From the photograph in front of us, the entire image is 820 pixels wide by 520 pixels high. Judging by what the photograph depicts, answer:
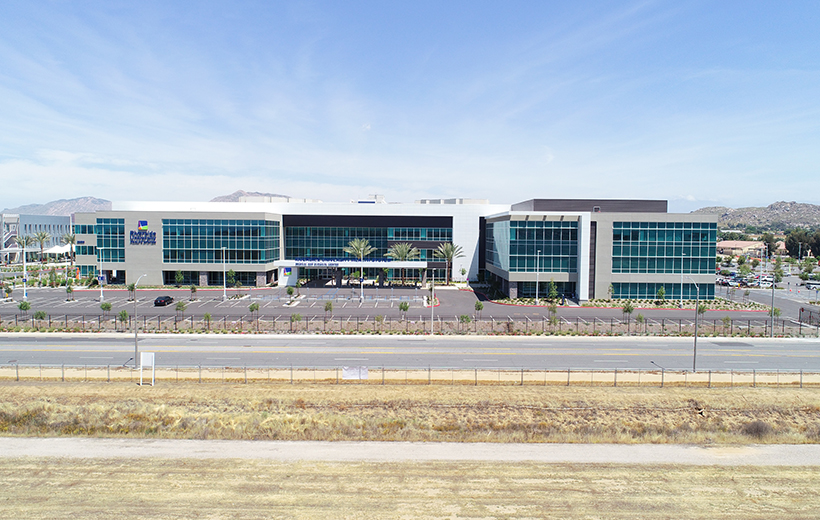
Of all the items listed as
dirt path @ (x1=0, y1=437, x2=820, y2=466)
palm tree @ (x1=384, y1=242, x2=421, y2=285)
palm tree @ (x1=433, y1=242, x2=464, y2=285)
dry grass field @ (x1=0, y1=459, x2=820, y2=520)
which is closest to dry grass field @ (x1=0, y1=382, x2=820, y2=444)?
dirt path @ (x1=0, y1=437, x2=820, y2=466)

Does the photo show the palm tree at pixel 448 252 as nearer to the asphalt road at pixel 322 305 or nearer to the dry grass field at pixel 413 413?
the asphalt road at pixel 322 305

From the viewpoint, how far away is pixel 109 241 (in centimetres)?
7975

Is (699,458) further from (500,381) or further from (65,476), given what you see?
(65,476)

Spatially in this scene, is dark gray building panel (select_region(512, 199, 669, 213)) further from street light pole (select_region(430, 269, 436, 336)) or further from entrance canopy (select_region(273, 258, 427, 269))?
entrance canopy (select_region(273, 258, 427, 269))

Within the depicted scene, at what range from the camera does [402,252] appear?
7912 cm

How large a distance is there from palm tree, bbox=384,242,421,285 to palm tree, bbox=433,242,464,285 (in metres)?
4.08

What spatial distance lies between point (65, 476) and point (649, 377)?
3564cm

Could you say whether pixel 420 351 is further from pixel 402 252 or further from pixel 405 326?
pixel 402 252

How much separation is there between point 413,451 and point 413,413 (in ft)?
13.6

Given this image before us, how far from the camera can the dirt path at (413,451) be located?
883 inches

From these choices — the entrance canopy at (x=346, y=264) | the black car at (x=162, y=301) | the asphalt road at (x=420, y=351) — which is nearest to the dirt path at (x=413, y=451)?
the asphalt road at (x=420, y=351)

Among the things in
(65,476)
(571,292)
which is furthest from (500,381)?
(571,292)

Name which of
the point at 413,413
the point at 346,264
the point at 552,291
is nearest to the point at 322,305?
the point at 346,264

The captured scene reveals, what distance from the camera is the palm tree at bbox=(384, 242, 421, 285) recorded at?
7922cm
